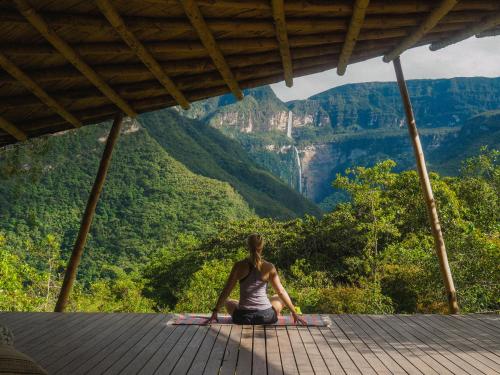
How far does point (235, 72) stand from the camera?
140 inches

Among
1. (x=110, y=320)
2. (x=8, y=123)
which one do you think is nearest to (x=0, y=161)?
(x=8, y=123)

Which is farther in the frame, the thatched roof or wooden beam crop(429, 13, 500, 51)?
wooden beam crop(429, 13, 500, 51)

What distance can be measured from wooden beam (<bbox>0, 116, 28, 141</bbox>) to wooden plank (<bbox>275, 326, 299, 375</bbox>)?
103 inches

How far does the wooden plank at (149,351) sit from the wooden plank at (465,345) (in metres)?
1.77

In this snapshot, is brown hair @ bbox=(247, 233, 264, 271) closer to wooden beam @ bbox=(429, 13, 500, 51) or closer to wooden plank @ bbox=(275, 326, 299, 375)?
wooden plank @ bbox=(275, 326, 299, 375)

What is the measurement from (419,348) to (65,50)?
9.27ft

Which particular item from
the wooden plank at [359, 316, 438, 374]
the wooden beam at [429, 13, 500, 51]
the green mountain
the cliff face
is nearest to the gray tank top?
the wooden plank at [359, 316, 438, 374]

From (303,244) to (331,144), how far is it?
82.9 metres

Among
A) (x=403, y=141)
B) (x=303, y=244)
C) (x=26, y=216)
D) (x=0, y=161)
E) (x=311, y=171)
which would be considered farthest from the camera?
(x=311, y=171)

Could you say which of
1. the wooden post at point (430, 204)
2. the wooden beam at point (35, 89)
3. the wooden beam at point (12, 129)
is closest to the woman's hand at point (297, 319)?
the wooden post at point (430, 204)

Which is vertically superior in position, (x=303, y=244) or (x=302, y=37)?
(x=302, y=37)

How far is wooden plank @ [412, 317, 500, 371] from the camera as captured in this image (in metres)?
2.52

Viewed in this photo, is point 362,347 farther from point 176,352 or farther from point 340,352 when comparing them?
point 176,352

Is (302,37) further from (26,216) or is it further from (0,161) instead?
(26,216)
